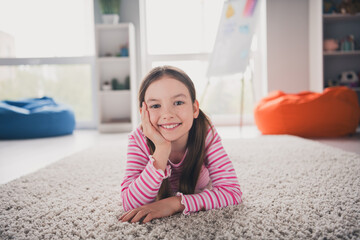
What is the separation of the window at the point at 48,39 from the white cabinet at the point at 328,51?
10.1ft

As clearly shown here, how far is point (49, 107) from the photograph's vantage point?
3.66m

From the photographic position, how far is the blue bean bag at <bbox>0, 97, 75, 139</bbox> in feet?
10.9

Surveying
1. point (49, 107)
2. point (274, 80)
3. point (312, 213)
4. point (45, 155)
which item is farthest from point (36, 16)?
point (312, 213)

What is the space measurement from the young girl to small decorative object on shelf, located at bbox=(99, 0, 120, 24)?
320 centimetres

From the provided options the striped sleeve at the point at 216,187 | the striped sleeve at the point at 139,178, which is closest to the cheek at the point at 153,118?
the striped sleeve at the point at 139,178

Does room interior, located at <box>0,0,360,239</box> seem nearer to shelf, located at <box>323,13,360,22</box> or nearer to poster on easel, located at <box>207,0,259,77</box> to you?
shelf, located at <box>323,13,360,22</box>

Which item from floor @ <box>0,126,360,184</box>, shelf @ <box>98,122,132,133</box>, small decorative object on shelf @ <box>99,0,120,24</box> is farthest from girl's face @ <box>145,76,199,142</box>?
small decorative object on shelf @ <box>99,0,120,24</box>

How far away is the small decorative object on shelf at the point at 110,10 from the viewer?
3852mm

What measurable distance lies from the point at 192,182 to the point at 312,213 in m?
0.40

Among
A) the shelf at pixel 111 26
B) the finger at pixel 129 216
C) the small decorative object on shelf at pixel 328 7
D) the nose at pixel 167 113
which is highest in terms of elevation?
the small decorative object on shelf at pixel 328 7

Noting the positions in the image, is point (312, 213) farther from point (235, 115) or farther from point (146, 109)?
point (235, 115)

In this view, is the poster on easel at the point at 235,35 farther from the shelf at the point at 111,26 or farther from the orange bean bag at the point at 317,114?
the shelf at the point at 111,26

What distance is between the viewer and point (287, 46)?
4027mm

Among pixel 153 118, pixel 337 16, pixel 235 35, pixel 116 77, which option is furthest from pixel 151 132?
pixel 337 16
